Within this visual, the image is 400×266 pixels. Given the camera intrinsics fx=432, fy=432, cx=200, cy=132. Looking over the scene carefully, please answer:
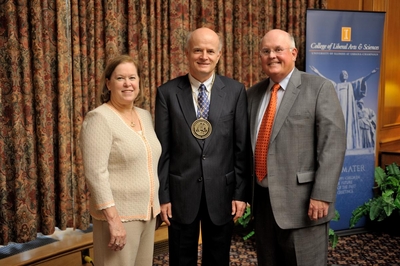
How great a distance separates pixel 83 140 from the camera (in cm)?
186

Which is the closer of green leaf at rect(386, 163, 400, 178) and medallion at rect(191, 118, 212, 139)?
medallion at rect(191, 118, 212, 139)

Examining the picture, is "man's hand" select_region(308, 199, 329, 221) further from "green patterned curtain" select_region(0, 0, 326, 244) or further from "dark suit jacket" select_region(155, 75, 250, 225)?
"green patterned curtain" select_region(0, 0, 326, 244)

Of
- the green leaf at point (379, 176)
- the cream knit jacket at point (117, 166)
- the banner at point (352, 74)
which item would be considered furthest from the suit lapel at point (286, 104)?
the green leaf at point (379, 176)

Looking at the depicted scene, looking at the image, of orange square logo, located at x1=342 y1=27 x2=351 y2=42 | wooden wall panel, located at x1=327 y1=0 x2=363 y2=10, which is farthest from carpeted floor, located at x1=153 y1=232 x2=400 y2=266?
wooden wall panel, located at x1=327 y1=0 x2=363 y2=10

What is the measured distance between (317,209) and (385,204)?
2294 mm

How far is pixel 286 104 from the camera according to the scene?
2.12 metres

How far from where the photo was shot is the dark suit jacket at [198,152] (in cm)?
216

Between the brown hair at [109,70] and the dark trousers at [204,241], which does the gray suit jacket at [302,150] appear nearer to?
the dark trousers at [204,241]

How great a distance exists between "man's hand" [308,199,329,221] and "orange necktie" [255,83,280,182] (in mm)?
273

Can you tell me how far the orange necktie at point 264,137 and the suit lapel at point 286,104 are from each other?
0.05 metres

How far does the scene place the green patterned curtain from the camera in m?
2.95

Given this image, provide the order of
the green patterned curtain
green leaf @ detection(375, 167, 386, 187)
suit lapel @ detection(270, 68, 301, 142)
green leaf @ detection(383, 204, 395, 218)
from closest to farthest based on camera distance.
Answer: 1. suit lapel @ detection(270, 68, 301, 142)
2. the green patterned curtain
3. green leaf @ detection(383, 204, 395, 218)
4. green leaf @ detection(375, 167, 386, 187)

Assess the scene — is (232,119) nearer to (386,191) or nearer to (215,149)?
(215,149)

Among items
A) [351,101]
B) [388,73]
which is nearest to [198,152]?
[351,101]
